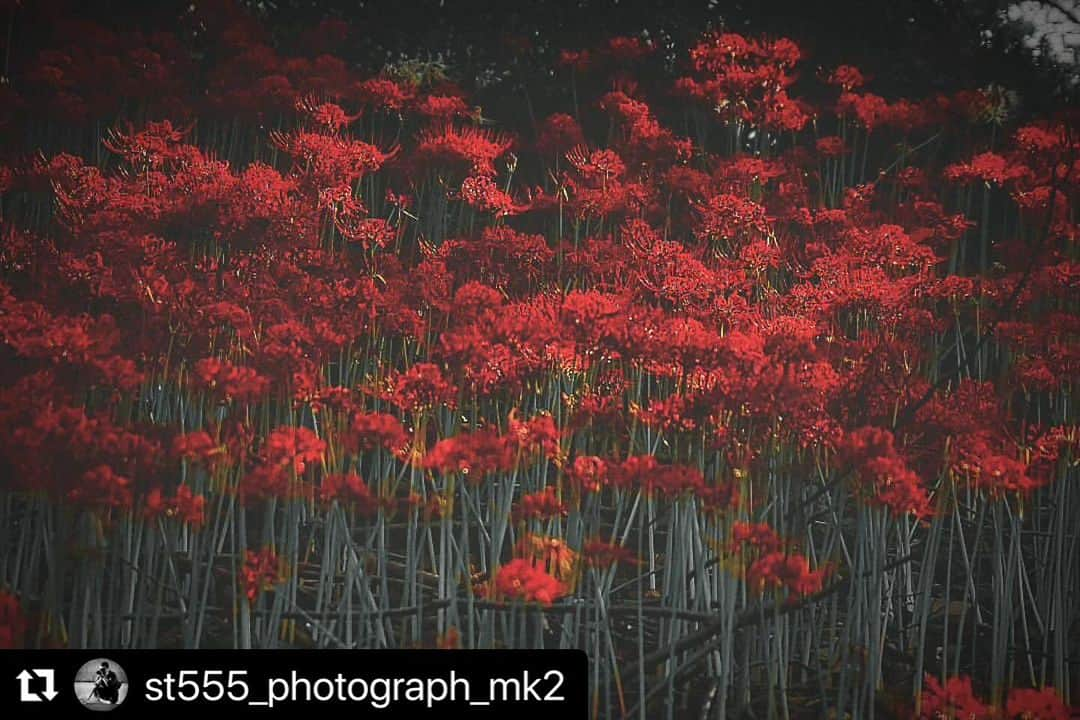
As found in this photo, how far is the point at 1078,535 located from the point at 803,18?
1.06 m

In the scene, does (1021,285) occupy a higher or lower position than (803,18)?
lower

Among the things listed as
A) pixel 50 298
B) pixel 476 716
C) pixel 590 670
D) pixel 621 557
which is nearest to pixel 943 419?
pixel 621 557

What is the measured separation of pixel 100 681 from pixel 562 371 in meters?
0.92

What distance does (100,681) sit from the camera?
1.74 metres

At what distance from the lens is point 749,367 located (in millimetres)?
1801

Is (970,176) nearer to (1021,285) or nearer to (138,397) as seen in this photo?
(1021,285)

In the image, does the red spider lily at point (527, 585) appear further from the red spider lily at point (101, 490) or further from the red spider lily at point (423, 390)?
the red spider lily at point (101, 490)

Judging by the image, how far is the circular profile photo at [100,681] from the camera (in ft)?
5.71

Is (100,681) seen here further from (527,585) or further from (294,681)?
(527,585)

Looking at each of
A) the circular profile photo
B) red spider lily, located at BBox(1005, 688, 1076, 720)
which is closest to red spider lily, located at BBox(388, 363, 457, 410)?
the circular profile photo

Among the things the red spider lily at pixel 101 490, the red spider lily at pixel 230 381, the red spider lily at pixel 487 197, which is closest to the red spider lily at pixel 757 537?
the red spider lily at pixel 487 197

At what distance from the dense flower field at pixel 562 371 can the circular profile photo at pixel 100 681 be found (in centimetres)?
5

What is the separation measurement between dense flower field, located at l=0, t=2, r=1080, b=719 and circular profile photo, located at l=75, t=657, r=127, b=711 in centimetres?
5

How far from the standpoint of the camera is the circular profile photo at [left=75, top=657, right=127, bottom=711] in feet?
5.71
